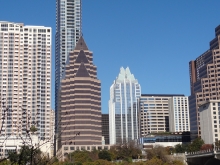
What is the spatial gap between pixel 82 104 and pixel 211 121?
52088 mm

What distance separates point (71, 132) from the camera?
17875 cm

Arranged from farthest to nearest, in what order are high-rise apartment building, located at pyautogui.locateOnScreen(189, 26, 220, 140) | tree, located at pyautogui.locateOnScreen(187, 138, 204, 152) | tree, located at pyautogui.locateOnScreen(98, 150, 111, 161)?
high-rise apartment building, located at pyautogui.locateOnScreen(189, 26, 220, 140)
tree, located at pyautogui.locateOnScreen(187, 138, 204, 152)
tree, located at pyautogui.locateOnScreen(98, 150, 111, 161)

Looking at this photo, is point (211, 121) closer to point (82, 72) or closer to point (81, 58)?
point (82, 72)

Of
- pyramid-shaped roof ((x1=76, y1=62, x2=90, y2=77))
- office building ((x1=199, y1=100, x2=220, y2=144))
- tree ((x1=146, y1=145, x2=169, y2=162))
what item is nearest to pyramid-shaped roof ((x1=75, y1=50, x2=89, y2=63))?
pyramid-shaped roof ((x1=76, y1=62, x2=90, y2=77))

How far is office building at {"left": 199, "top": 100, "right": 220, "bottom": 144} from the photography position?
166425 millimetres

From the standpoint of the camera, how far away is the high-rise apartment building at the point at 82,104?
179 m

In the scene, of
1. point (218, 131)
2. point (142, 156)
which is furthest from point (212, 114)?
point (142, 156)

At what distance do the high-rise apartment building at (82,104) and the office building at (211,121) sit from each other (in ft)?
143

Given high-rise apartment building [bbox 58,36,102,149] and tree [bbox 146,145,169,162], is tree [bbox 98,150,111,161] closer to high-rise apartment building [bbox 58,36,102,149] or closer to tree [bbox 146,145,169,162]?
tree [bbox 146,145,169,162]

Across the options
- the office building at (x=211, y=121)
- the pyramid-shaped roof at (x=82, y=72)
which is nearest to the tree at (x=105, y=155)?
the office building at (x=211, y=121)

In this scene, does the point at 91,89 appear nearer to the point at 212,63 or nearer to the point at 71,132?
the point at 71,132

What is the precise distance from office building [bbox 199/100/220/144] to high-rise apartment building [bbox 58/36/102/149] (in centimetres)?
4347

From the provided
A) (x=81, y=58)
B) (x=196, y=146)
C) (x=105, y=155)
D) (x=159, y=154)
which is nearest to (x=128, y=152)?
(x=105, y=155)

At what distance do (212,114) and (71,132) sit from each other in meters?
56.2
